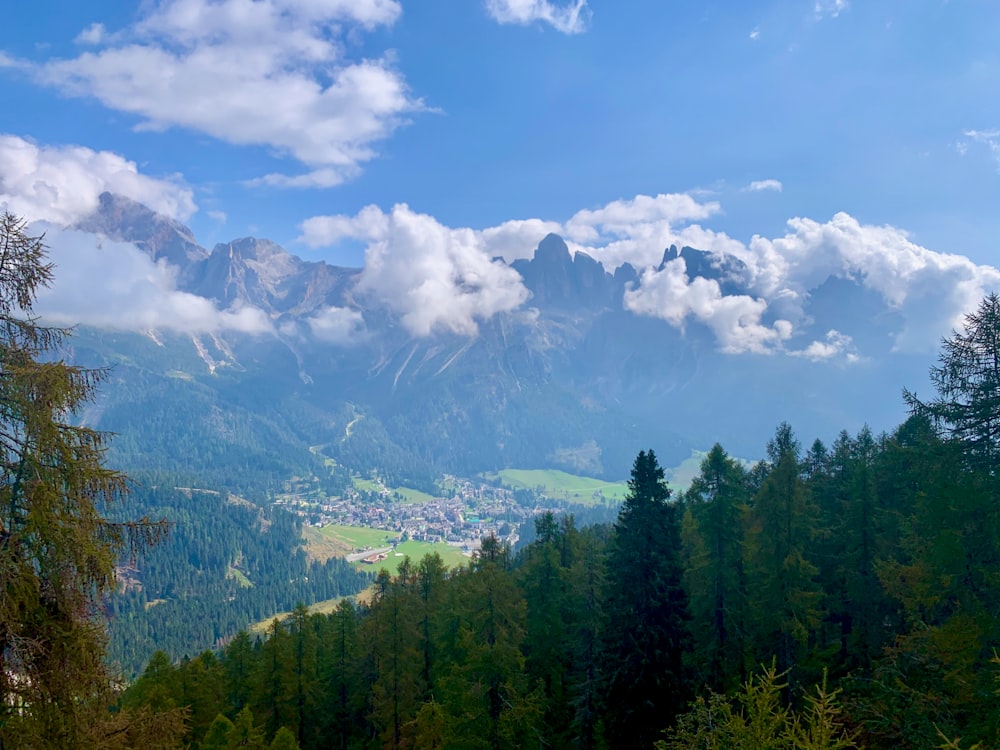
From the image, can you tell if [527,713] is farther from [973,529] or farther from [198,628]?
[198,628]

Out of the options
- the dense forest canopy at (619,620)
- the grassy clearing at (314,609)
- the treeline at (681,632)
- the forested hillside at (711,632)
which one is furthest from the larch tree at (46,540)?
the grassy clearing at (314,609)

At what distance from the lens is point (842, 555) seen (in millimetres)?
34781

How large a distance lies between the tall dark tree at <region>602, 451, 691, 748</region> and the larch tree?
2086 centimetres

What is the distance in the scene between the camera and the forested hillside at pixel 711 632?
55.0 feet

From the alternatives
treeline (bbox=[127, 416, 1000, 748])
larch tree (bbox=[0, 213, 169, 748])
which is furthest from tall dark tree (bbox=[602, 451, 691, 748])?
larch tree (bbox=[0, 213, 169, 748])

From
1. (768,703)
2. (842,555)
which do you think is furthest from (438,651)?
(768,703)

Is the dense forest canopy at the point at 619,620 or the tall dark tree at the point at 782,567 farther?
the tall dark tree at the point at 782,567

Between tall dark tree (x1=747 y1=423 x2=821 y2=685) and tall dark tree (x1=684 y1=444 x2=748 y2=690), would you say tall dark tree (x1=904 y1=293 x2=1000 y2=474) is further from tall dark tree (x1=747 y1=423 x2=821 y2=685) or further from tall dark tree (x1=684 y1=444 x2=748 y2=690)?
tall dark tree (x1=684 y1=444 x2=748 y2=690)

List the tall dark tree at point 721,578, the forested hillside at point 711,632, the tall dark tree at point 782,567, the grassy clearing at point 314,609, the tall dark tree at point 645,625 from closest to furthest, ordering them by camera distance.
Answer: the forested hillside at point 711,632
the tall dark tree at point 645,625
the tall dark tree at point 782,567
the tall dark tree at point 721,578
the grassy clearing at point 314,609

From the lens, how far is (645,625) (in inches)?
1027

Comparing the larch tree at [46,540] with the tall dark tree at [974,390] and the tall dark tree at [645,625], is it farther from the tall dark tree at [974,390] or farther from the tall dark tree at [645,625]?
the tall dark tree at [974,390]

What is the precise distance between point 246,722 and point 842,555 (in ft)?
118

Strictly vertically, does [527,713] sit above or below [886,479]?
below

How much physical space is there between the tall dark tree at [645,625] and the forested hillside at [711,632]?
9 centimetres
